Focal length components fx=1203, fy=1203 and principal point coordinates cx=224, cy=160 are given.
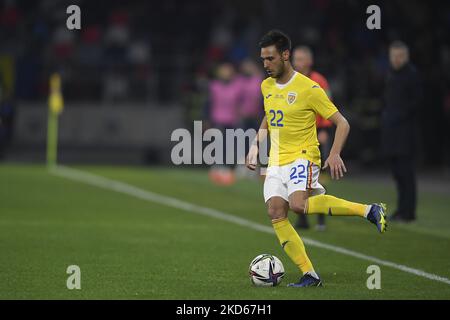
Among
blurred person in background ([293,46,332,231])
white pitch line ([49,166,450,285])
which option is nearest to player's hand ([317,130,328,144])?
blurred person in background ([293,46,332,231])

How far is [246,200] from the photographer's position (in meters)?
20.0

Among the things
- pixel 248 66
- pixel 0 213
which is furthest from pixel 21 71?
pixel 0 213

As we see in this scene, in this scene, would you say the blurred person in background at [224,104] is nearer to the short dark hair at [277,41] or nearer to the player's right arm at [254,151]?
the player's right arm at [254,151]

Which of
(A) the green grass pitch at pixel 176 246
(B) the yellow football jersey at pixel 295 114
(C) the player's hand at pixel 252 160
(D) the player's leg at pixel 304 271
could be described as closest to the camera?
(A) the green grass pitch at pixel 176 246

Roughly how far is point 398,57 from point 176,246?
491 cm

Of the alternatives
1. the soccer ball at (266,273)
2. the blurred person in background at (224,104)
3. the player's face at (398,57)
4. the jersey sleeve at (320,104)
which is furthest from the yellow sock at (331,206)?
the blurred person in background at (224,104)

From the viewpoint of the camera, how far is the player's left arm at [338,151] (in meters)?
10.0

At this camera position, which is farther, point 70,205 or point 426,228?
point 70,205

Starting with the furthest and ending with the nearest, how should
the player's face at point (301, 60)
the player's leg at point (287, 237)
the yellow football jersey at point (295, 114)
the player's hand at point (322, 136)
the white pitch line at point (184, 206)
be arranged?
the player's hand at point (322, 136)
the player's face at point (301, 60)
the white pitch line at point (184, 206)
the yellow football jersey at point (295, 114)
the player's leg at point (287, 237)

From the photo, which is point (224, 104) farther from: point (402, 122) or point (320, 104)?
point (320, 104)

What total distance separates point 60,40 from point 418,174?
1158cm

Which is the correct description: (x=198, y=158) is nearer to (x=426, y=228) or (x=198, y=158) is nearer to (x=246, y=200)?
(x=246, y=200)

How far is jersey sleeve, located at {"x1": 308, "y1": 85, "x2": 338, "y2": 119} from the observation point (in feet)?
33.9

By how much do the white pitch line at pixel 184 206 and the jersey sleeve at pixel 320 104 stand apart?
1.85 m
